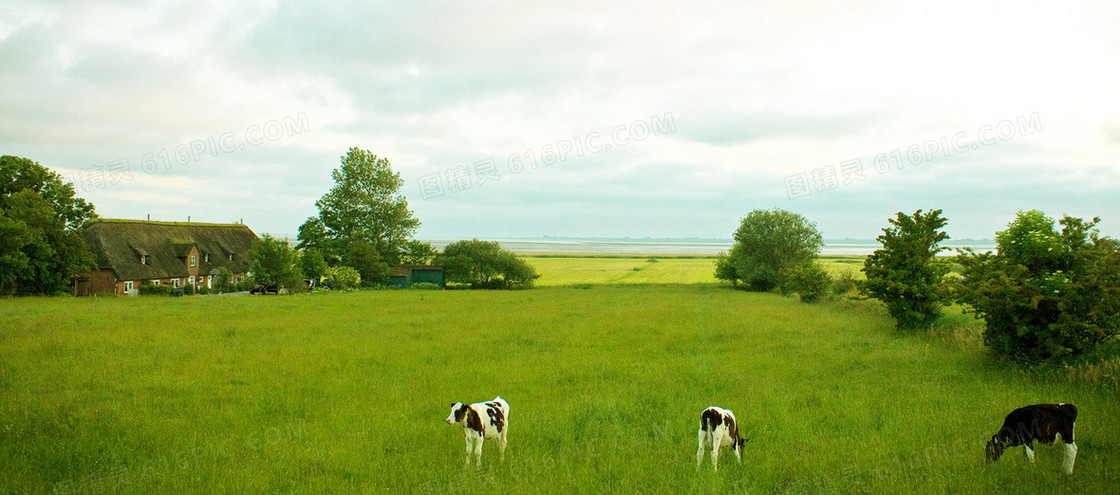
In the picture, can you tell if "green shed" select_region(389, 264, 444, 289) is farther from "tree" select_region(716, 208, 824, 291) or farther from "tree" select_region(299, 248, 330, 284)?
"tree" select_region(716, 208, 824, 291)

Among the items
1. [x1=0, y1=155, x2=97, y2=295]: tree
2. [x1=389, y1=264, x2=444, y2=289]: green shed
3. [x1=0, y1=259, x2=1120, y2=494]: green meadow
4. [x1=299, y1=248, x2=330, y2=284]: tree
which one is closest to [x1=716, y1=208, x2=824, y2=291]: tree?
[x1=389, y1=264, x2=444, y2=289]: green shed

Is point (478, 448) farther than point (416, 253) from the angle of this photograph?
No

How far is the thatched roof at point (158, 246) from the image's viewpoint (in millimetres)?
52250

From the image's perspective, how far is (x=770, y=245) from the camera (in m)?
65.3

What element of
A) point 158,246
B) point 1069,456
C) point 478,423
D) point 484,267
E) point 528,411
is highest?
point 158,246

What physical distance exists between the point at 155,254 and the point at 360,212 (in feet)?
71.0

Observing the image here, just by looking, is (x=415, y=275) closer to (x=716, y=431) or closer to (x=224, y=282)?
(x=224, y=282)

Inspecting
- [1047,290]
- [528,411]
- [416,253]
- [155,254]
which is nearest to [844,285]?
[1047,290]

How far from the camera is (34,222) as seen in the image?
4422cm

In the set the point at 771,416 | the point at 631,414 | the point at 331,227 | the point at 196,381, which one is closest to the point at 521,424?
the point at 631,414

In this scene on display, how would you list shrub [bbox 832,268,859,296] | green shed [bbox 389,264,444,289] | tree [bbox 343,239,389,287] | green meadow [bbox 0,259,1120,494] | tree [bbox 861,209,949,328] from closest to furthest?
1. green meadow [bbox 0,259,1120,494]
2. tree [bbox 861,209,949,328]
3. shrub [bbox 832,268,859,296]
4. tree [bbox 343,239,389,287]
5. green shed [bbox 389,264,444,289]

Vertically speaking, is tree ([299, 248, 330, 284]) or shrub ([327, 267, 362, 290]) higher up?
tree ([299, 248, 330, 284])

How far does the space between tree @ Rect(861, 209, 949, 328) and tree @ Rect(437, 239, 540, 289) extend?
46388 mm

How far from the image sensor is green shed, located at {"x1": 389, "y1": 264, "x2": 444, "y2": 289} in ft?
222
